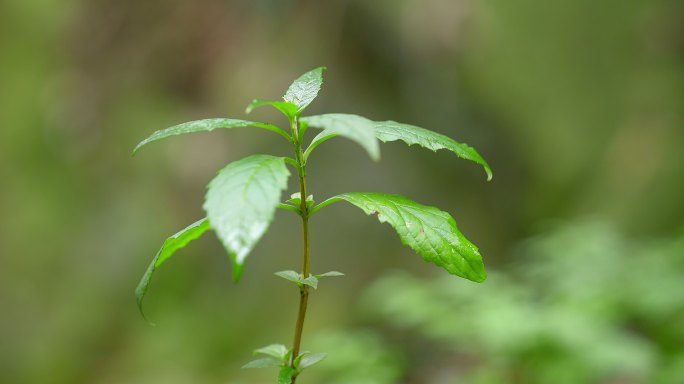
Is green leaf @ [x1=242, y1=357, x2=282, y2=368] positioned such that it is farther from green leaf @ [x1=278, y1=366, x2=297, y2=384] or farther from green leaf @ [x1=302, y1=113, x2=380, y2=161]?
green leaf @ [x1=302, y1=113, x2=380, y2=161]

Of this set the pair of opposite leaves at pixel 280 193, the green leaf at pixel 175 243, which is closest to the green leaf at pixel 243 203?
the pair of opposite leaves at pixel 280 193

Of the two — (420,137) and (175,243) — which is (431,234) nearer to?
(420,137)

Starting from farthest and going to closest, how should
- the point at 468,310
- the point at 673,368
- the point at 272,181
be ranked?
1. the point at 468,310
2. the point at 673,368
3. the point at 272,181

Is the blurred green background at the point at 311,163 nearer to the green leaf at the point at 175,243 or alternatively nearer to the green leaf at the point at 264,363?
the green leaf at the point at 264,363

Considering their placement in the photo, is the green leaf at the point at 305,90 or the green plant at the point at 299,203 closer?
the green plant at the point at 299,203

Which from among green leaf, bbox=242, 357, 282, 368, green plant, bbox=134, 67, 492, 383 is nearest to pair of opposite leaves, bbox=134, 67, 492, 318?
green plant, bbox=134, 67, 492, 383

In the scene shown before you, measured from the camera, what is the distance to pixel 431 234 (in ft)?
2.56

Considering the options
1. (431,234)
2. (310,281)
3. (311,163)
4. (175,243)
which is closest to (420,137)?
(431,234)

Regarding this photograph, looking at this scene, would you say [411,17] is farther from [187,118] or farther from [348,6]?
[187,118]

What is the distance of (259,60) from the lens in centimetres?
400

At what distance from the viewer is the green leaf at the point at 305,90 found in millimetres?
844

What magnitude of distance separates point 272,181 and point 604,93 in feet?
14.5

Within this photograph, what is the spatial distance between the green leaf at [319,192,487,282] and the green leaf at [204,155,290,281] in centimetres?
15

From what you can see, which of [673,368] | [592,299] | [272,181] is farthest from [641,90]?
[272,181]
